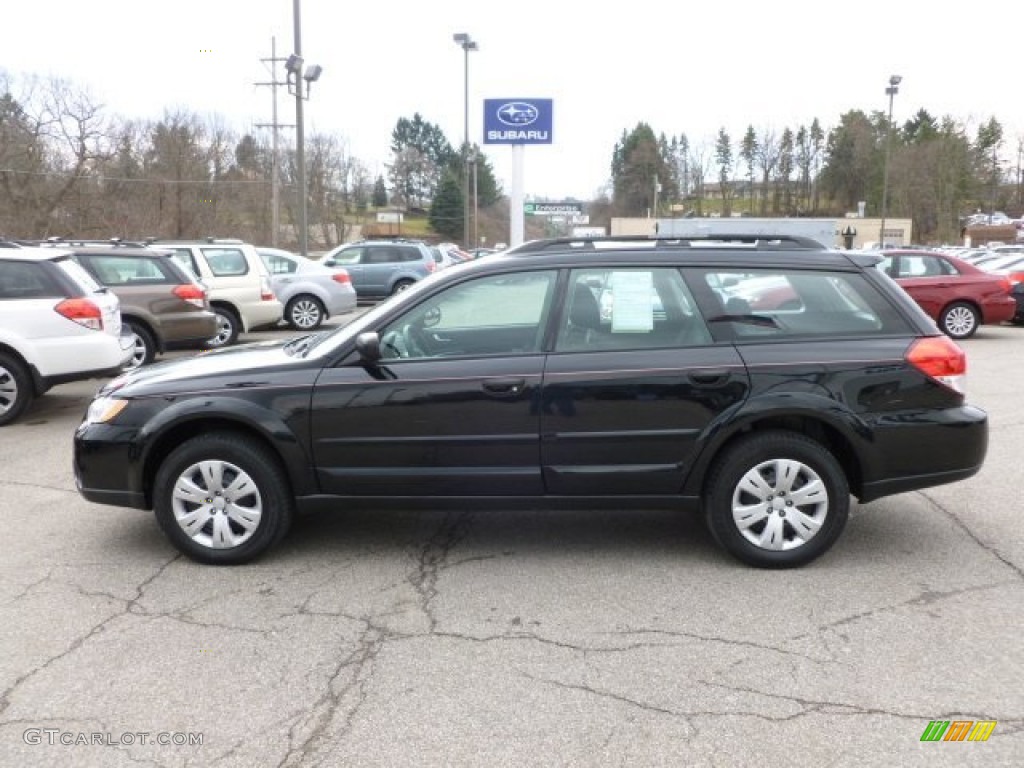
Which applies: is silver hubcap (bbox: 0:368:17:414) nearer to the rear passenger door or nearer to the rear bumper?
the rear passenger door

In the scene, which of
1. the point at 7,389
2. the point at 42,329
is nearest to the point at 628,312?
the point at 42,329

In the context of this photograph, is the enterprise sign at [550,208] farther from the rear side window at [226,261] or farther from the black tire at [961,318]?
the black tire at [961,318]

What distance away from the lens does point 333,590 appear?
4105 mm

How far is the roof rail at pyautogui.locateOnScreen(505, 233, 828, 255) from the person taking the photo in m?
4.69

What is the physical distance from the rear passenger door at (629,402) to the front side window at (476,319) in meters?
0.20

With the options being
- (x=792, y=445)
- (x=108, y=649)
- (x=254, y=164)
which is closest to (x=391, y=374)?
(x=108, y=649)

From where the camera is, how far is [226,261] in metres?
13.8

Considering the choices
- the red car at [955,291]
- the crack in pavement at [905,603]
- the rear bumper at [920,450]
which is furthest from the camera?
the red car at [955,291]

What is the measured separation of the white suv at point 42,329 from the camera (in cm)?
769

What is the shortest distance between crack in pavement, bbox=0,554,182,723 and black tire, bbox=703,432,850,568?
9.14 ft

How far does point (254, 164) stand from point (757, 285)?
49.3m

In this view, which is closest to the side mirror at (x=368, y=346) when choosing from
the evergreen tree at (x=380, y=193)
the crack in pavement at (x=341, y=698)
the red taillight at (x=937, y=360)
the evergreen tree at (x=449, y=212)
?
the crack in pavement at (x=341, y=698)

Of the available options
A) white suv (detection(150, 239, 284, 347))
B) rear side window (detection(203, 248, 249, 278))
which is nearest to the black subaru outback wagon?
white suv (detection(150, 239, 284, 347))

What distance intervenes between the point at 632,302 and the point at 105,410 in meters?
2.77
